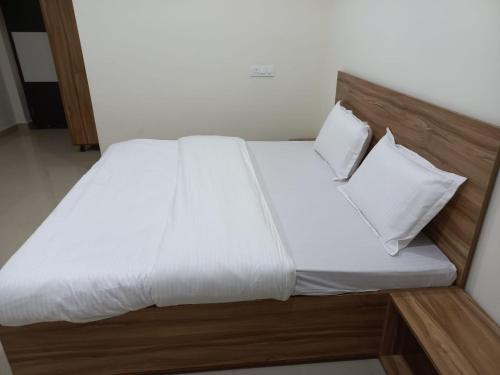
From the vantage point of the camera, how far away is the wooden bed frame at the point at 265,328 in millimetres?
1415

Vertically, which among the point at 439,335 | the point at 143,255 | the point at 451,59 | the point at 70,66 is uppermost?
the point at 451,59

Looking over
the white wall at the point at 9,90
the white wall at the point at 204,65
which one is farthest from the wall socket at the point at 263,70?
the white wall at the point at 9,90

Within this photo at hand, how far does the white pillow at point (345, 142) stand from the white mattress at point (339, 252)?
0.78 feet

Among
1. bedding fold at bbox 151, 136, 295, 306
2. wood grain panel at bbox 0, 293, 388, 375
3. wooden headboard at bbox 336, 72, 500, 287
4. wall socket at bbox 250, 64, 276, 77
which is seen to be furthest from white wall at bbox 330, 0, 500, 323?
wall socket at bbox 250, 64, 276, 77

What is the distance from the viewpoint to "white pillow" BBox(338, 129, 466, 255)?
148cm

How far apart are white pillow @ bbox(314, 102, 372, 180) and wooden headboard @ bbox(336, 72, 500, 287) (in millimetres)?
235

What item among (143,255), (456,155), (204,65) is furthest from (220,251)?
(204,65)

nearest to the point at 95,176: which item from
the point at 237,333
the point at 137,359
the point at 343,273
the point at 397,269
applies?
the point at 137,359

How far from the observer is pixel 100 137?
3453mm

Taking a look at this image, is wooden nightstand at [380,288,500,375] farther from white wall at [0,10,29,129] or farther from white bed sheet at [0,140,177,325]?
white wall at [0,10,29,129]

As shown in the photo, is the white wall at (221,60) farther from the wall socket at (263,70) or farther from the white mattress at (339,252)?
the white mattress at (339,252)

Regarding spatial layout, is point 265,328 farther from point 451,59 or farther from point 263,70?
point 263,70

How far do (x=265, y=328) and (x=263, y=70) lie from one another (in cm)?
245

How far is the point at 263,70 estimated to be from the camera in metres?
3.31
